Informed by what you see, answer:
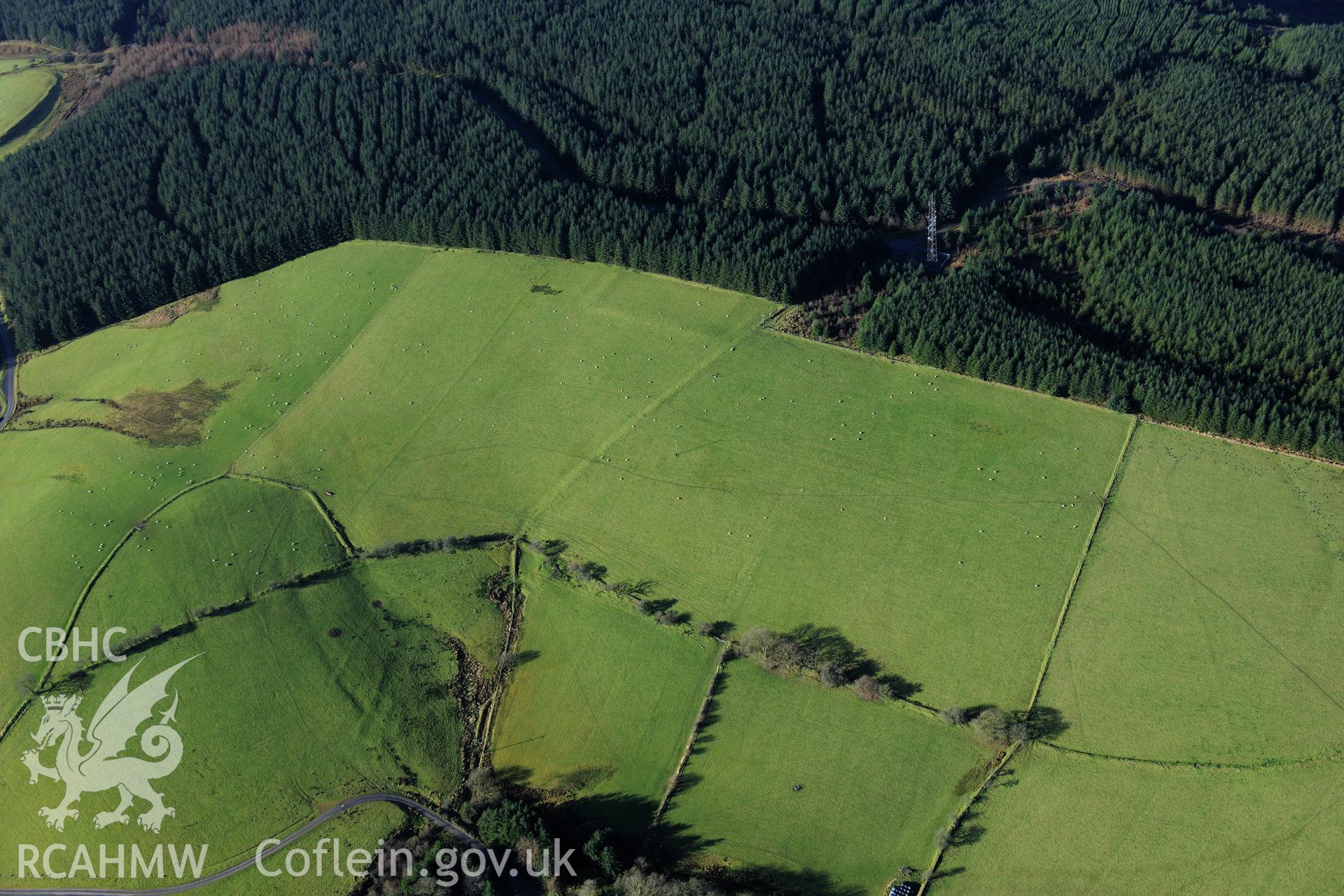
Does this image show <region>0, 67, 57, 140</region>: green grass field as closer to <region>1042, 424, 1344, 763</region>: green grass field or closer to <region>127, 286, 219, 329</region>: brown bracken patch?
<region>127, 286, 219, 329</region>: brown bracken patch

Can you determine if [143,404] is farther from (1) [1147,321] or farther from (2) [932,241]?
(1) [1147,321]

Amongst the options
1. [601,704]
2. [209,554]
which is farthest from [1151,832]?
[209,554]

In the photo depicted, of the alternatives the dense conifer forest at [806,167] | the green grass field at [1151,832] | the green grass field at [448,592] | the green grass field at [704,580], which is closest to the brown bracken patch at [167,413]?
the green grass field at [704,580]

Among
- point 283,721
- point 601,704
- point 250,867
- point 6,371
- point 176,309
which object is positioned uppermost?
point 176,309

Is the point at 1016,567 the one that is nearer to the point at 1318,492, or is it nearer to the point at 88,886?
the point at 1318,492

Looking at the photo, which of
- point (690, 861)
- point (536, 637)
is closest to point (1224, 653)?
point (690, 861)

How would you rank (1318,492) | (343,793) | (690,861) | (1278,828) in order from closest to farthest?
(1278,828)
(690,861)
(343,793)
(1318,492)

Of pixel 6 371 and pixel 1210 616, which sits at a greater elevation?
pixel 1210 616
